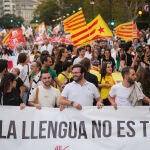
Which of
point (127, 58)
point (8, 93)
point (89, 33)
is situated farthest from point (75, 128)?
point (127, 58)

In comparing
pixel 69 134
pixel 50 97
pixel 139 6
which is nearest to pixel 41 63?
pixel 50 97

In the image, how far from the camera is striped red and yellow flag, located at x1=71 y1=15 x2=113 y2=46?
1456 centimetres

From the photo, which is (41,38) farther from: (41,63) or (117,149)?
(117,149)

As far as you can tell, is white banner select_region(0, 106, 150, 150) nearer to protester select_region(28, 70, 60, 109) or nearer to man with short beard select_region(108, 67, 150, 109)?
man with short beard select_region(108, 67, 150, 109)

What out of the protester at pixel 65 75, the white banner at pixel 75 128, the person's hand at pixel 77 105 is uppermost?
the protester at pixel 65 75

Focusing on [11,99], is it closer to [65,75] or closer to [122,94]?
[122,94]

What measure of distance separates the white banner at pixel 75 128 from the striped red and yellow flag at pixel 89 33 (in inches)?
244

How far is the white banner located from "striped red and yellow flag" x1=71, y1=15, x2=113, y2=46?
20.3 ft

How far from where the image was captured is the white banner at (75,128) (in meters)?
8.35

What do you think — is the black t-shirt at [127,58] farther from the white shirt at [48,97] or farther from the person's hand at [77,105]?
the person's hand at [77,105]

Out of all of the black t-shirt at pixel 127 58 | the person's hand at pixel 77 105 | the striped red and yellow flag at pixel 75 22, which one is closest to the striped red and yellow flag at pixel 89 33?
the striped red and yellow flag at pixel 75 22

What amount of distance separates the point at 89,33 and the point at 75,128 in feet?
23.1

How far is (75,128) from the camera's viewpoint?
27.8ft

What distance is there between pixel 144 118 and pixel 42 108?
1443 millimetres
